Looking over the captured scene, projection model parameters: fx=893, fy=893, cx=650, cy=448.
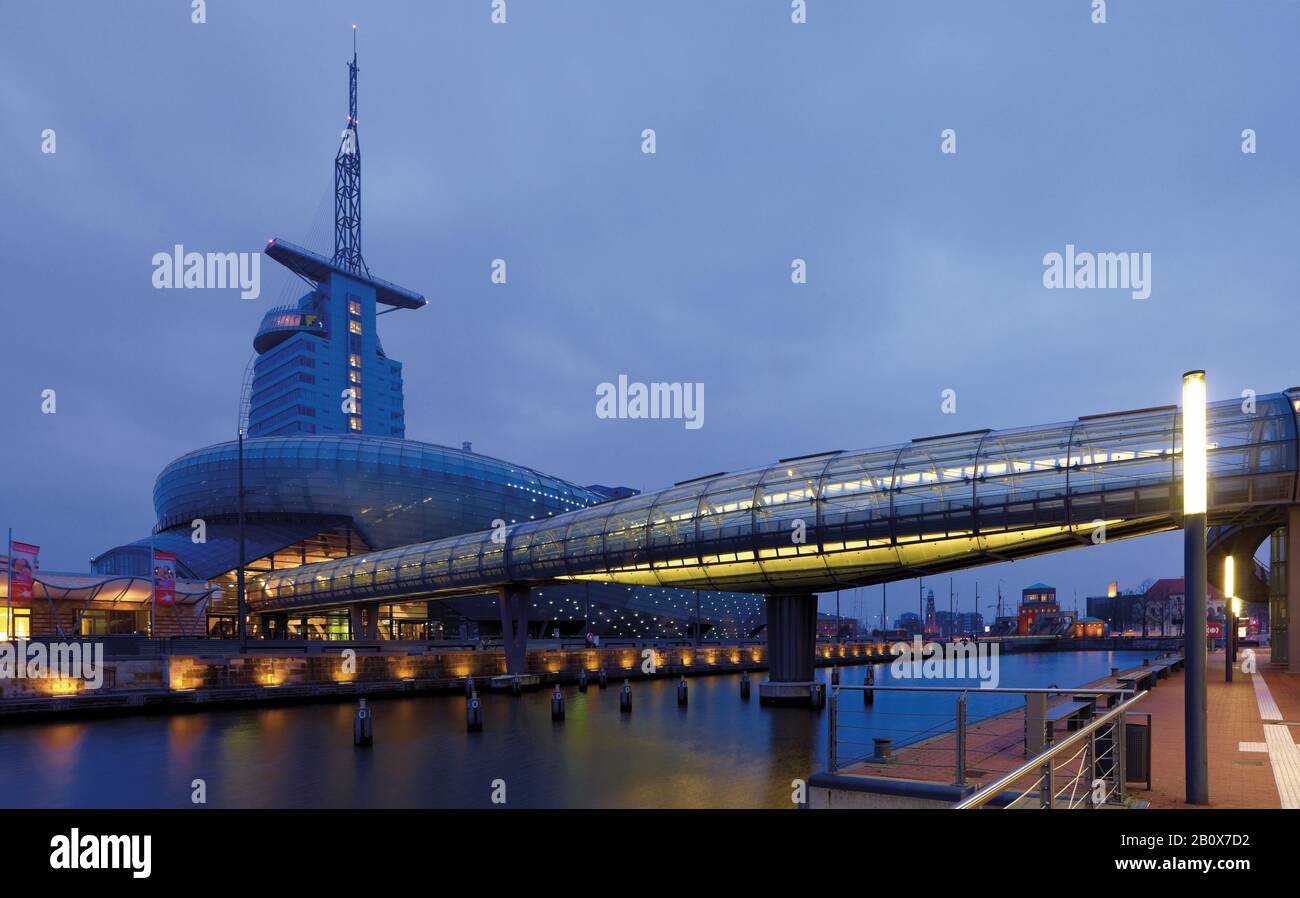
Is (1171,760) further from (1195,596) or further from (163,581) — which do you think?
(163,581)

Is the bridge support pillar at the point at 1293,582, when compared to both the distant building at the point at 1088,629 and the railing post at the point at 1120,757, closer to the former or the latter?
the railing post at the point at 1120,757

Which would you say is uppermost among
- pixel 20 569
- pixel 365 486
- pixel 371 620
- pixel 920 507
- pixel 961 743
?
pixel 365 486

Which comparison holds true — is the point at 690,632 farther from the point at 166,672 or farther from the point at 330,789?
the point at 330,789

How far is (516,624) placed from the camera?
2030 inches

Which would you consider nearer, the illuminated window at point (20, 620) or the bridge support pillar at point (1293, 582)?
the bridge support pillar at point (1293, 582)

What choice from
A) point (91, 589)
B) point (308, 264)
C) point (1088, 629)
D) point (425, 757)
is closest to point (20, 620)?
point (91, 589)

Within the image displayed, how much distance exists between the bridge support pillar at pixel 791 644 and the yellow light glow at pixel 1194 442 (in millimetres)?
32030

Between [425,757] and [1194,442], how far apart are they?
21.8 metres

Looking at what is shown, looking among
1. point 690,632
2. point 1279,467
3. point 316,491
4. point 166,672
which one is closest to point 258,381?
point 316,491

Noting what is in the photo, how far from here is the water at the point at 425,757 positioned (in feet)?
65.9

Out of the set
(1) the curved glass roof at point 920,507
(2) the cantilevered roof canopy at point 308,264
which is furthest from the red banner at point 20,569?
(2) the cantilevered roof canopy at point 308,264
